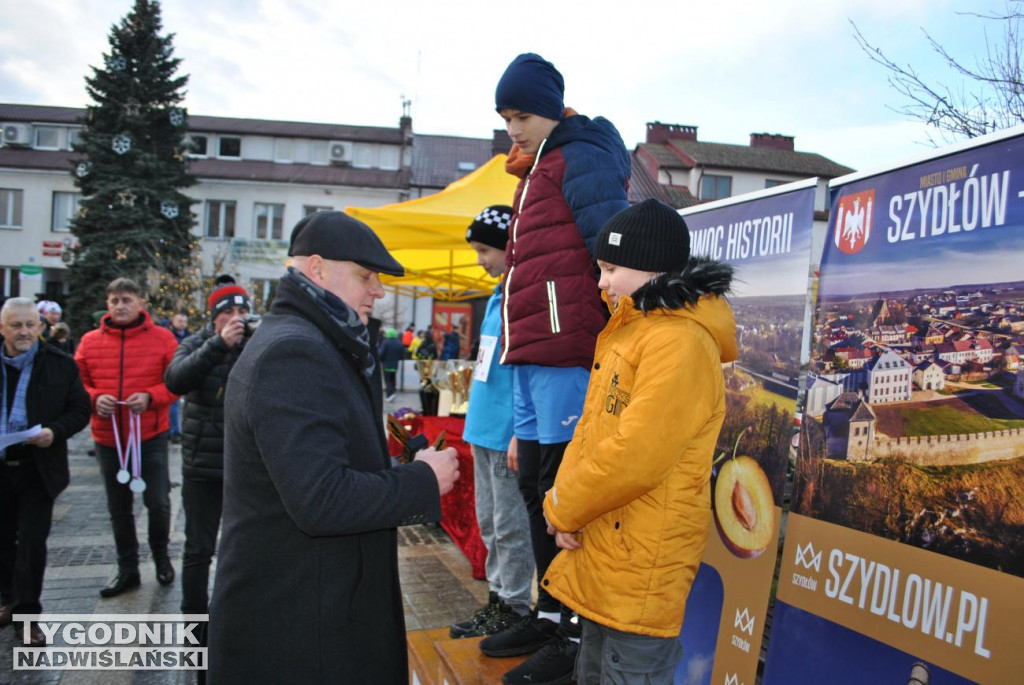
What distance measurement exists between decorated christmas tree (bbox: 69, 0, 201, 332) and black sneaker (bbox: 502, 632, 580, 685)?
26.0m

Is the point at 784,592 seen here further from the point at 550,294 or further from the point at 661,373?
the point at 550,294

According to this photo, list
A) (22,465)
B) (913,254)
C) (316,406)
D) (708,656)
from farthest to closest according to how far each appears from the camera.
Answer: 1. (22,465)
2. (708,656)
3. (913,254)
4. (316,406)

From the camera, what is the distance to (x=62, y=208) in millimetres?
34406

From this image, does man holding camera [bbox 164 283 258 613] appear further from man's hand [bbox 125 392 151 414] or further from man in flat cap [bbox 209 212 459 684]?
man in flat cap [bbox 209 212 459 684]

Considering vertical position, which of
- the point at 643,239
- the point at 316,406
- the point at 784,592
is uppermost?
the point at 643,239

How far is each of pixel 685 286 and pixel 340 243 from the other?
977 mm

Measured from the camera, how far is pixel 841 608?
2334 mm

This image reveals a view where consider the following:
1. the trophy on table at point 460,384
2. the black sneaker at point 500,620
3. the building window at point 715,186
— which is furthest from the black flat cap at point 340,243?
the building window at point 715,186

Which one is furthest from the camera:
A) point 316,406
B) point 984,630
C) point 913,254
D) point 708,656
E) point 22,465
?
point 22,465

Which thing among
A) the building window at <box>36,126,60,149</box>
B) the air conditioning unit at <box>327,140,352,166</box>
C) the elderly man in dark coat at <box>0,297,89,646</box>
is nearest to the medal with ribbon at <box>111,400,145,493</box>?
the elderly man in dark coat at <box>0,297,89,646</box>

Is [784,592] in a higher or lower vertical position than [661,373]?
lower

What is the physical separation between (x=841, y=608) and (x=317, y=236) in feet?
6.59

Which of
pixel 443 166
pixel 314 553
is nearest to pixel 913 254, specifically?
pixel 314 553

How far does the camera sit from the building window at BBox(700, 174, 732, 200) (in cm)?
3381
